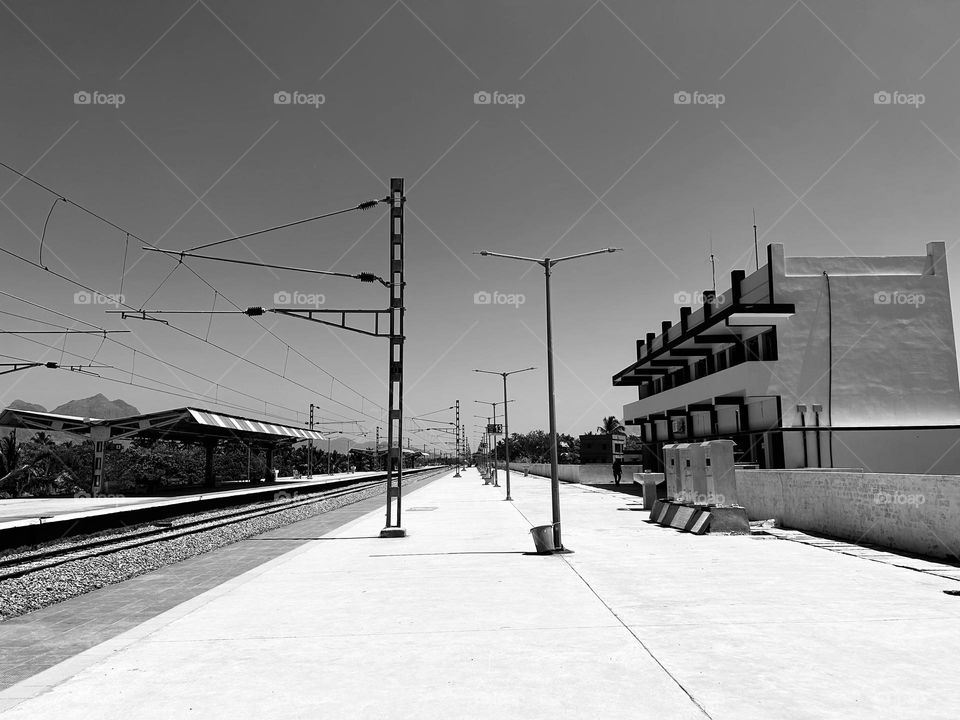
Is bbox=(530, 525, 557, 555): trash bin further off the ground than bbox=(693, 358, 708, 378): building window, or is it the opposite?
bbox=(693, 358, 708, 378): building window

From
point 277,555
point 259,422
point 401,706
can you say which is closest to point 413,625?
point 401,706

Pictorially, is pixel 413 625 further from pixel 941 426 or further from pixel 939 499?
pixel 941 426

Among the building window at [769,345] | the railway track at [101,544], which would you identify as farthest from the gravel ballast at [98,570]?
the building window at [769,345]

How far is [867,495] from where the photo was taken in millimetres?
15766

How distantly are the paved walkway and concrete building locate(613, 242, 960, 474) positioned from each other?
68.7 ft

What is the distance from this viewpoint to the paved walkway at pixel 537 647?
18.4 feet

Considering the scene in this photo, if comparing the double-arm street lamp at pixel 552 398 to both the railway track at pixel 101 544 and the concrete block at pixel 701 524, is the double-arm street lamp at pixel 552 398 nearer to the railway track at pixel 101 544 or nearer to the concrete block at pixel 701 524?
the concrete block at pixel 701 524

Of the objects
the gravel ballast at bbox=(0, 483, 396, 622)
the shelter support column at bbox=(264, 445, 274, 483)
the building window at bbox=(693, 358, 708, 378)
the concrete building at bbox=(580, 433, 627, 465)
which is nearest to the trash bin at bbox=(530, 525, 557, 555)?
the gravel ballast at bbox=(0, 483, 396, 622)

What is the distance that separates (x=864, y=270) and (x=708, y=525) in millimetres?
22097

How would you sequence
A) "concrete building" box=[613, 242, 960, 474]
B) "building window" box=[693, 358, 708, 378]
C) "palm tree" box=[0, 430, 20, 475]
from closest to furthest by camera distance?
"concrete building" box=[613, 242, 960, 474], "building window" box=[693, 358, 708, 378], "palm tree" box=[0, 430, 20, 475]

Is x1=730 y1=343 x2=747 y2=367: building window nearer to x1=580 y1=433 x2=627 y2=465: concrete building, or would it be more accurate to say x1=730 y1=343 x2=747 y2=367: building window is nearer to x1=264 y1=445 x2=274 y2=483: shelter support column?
x1=264 y1=445 x2=274 y2=483: shelter support column

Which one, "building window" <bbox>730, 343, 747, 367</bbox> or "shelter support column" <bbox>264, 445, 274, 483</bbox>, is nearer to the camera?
"building window" <bbox>730, 343, 747, 367</bbox>

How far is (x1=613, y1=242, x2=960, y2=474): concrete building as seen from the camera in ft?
106

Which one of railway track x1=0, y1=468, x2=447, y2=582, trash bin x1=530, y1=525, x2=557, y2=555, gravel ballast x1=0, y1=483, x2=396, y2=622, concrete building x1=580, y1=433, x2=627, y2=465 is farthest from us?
concrete building x1=580, y1=433, x2=627, y2=465
